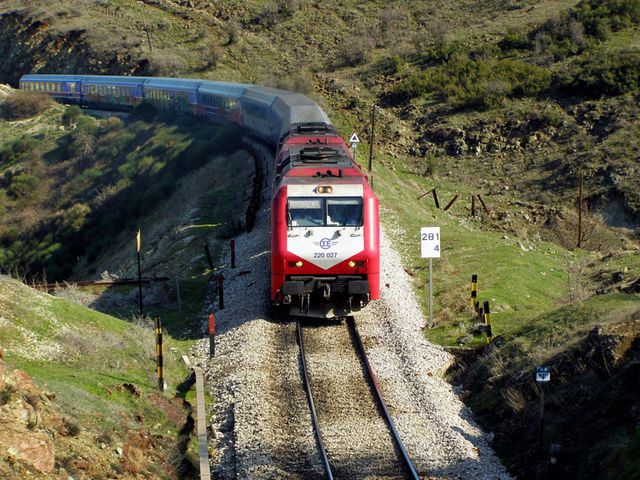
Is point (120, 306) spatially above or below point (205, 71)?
below

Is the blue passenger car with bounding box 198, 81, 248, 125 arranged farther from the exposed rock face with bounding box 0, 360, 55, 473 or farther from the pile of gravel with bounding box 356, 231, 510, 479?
the exposed rock face with bounding box 0, 360, 55, 473

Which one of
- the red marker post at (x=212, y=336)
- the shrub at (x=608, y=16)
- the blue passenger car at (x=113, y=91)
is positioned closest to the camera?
the red marker post at (x=212, y=336)

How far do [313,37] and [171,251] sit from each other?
5447 cm

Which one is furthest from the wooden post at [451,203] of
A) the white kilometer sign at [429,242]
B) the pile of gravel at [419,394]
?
the white kilometer sign at [429,242]

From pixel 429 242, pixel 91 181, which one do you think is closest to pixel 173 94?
pixel 91 181

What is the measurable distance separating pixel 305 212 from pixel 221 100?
36.0 m

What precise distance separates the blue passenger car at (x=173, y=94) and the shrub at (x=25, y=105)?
12.2 m

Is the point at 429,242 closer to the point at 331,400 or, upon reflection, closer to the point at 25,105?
the point at 331,400

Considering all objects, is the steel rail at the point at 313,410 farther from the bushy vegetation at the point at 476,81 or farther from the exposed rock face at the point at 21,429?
the bushy vegetation at the point at 476,81

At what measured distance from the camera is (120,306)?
21406mm

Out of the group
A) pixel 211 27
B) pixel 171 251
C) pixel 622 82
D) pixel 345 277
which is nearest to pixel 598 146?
pixel 622 82

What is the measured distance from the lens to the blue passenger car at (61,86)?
72.5 m

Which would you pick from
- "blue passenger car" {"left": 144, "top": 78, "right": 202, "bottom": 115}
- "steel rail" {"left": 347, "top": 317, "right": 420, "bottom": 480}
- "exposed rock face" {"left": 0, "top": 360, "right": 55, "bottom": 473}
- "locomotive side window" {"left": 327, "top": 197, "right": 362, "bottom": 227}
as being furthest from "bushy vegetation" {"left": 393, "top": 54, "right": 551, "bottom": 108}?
"exposed rock face" {"left": 0, "top": 360, "right": 55, "bottom": 473}

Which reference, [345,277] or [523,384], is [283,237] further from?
[523,384]
